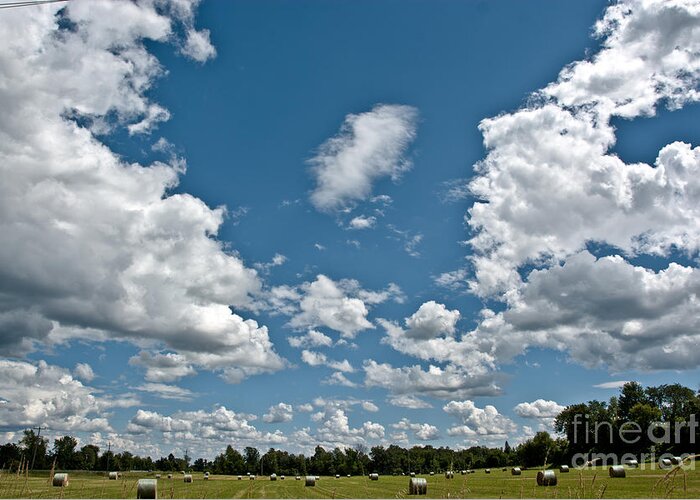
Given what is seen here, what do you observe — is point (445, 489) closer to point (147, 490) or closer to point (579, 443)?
point (147, 490)

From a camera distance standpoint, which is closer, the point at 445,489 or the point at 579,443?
the point at 445,489

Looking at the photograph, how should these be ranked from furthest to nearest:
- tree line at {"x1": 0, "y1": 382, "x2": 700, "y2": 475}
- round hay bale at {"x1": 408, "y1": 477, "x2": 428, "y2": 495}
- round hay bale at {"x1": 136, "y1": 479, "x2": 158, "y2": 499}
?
tree line at {"x1": 0, "y1": 382, "x2": 700, "y2": 475}
round hay bale at {"x1": 408, "y1": 477, "x2": 428, "y2": 495}
round hay bale at {"x1": 136, "y1": 479, "x2": 158, "y2": 499}

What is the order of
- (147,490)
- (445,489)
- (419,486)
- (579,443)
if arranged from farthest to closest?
(579,443), (419,486), (147,490), (445,489)

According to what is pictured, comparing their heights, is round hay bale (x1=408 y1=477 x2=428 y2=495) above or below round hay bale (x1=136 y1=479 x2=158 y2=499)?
below

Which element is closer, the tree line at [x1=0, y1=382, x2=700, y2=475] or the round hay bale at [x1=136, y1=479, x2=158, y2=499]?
the round hay bale at [x1=136, y1=479, x2=158, y2=499]

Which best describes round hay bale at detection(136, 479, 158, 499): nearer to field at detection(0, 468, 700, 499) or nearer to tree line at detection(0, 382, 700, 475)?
field at detection(0, 468, 700, 499)

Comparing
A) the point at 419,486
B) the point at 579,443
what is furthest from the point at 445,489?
the point at 579,443

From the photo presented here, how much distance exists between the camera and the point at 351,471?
186m

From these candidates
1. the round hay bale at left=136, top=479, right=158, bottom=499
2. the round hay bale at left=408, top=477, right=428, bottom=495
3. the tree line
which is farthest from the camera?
the tree line

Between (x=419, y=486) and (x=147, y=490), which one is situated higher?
(x=147, y=490)

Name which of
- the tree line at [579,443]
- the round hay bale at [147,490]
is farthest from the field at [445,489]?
the tree line at [579,443]

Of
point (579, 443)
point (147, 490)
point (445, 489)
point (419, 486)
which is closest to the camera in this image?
point (445, 489)

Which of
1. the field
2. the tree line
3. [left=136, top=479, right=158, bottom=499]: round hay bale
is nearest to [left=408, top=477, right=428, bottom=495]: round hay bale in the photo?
the field

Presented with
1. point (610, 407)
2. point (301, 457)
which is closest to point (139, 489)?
point (610, 407)
